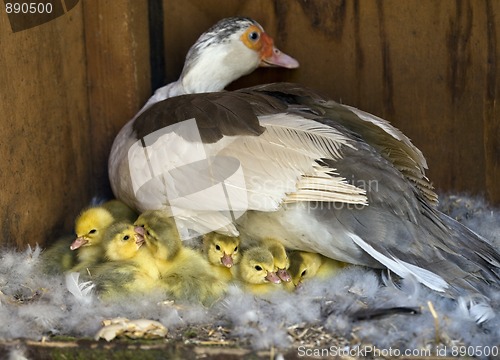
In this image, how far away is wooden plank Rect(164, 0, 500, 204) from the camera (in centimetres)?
287

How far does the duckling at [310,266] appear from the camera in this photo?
2.46 m

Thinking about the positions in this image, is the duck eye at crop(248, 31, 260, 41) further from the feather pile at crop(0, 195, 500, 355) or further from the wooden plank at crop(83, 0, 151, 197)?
the feather pile at crop(0, 195, 500, 355)

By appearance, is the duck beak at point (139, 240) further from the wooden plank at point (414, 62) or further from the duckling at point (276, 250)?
the wooden plank at point (414, 62)

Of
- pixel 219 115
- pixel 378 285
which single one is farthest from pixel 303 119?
pixel 378 285

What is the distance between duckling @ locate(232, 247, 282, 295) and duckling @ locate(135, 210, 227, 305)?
8 cm

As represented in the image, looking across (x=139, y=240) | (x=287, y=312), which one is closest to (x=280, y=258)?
(x=287, y=312)

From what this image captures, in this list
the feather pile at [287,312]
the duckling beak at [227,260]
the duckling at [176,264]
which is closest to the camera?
the feather pile at [287,312]

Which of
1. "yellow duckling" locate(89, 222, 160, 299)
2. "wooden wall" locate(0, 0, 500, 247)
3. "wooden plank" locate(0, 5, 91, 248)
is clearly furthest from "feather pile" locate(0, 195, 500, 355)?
"wooden wall" locate(0, 0, 500, 247)

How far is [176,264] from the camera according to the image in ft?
7.92

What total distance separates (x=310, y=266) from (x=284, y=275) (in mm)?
172

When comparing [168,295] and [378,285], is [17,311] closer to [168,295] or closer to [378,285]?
[168,295]

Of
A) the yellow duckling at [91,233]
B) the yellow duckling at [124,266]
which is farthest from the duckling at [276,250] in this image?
the yellow duckling at [91,233]

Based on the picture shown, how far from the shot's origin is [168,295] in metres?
2.27

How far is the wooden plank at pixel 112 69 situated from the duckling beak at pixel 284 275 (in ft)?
3.03
